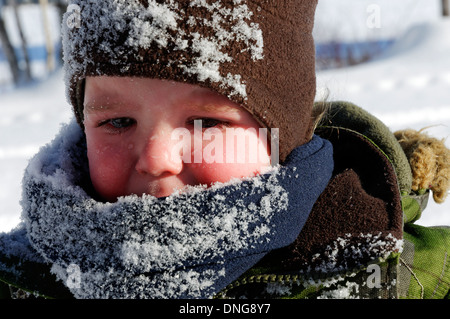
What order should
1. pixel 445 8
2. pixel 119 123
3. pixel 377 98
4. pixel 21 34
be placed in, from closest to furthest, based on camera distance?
pixel 119 123 < pixel 377 98 < pixel 445 8 < pixel 21 34

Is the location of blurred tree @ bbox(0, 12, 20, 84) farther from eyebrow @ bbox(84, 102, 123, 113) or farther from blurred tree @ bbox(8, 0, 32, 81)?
eyebrow @ bbox(84, 102, 123, 113)

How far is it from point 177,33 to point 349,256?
603mm

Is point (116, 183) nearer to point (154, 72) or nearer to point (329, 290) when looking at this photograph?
point (154, 72)

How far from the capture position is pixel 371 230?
104 centimetres

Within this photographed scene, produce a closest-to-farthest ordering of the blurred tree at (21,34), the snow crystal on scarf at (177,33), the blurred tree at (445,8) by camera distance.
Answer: the snow crystal on scarf at (177,33) → the blurred tree at (445,8) → the blurred tree at (21,34)

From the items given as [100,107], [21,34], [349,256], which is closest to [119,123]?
Result: [100,107]

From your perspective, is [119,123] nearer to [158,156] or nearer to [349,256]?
[158,156]

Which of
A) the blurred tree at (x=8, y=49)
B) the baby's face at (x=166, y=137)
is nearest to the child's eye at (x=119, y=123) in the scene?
the baby's face at (x=166, y=137)

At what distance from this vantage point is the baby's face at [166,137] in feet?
3.09

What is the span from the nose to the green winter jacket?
0.97ft

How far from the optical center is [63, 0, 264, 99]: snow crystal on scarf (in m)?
0.93

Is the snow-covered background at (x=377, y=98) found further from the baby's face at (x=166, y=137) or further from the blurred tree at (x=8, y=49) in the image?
the blurred tree at (x=8, y=49)

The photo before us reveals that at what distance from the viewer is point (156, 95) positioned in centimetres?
94

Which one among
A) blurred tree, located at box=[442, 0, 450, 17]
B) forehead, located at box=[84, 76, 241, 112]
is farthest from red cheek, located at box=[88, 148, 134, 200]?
blurred tree, located at box=[442, 0, 450, 17]
